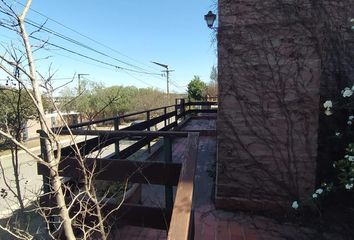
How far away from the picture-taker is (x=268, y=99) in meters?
3.06

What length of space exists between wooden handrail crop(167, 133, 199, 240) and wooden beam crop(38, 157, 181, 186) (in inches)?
21.5

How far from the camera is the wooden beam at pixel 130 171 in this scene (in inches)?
94.8

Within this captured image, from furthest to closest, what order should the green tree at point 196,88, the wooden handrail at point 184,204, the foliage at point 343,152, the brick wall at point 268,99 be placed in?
the green tree at point 196,88 < the brick wall at point 268,99 < the foliage at point 343,152 < the wooden handrail at point 184,204

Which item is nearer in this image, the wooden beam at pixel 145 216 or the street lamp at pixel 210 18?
the wooden beam at pixel 145 216

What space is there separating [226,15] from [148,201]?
7.92ft

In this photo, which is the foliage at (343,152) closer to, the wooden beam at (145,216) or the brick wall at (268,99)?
the brick wall at (268,99)

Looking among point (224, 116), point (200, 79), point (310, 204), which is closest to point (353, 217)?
point (310, 204)

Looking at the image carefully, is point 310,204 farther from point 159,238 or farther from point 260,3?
point 260,3

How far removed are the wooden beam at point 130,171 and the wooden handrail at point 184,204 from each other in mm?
547

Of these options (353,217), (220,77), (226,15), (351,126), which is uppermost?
(226,15)

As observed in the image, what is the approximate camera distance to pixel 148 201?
151 inches

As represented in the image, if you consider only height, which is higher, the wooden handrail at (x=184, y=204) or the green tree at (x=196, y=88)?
the green tree at (x=196, y=88)

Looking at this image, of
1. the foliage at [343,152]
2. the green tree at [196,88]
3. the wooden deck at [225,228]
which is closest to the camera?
the foliage at [343,152]

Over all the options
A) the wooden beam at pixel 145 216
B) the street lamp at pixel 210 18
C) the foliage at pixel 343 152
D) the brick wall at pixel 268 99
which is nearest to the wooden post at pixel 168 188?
the wooden beam at pixel 145 216
